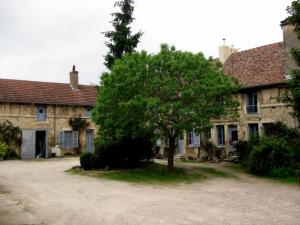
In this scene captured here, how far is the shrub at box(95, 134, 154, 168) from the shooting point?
21.0 metres

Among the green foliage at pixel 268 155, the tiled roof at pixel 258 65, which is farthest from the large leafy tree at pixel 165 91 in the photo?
the tiled roof at pixel 258 65

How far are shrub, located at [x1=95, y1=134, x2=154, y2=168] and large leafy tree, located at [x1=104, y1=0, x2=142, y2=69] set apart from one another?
6096 mm

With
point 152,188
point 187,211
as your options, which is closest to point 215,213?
point 187,211

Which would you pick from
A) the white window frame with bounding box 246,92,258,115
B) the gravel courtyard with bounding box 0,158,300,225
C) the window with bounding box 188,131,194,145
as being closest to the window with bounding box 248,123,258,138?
the white window frame with bounding box 246,92,258,115

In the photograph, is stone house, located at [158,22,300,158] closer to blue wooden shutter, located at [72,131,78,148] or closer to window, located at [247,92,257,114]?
window, located at [247,92,257,114]

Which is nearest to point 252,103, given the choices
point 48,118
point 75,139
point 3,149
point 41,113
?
point 75,139

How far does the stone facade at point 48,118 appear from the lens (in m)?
31.5

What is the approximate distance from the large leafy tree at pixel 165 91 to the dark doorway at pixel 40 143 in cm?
1666

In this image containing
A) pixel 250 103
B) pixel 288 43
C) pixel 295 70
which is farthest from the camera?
pixel 250 103

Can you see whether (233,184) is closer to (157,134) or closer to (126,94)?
(157,134)

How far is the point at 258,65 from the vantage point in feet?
84.3

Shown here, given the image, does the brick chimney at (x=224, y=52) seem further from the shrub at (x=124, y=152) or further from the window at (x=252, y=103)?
the shrub at (x=124, y=152)

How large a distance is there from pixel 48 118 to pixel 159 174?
693 inches

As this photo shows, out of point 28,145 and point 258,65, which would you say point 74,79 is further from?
point 258,65
